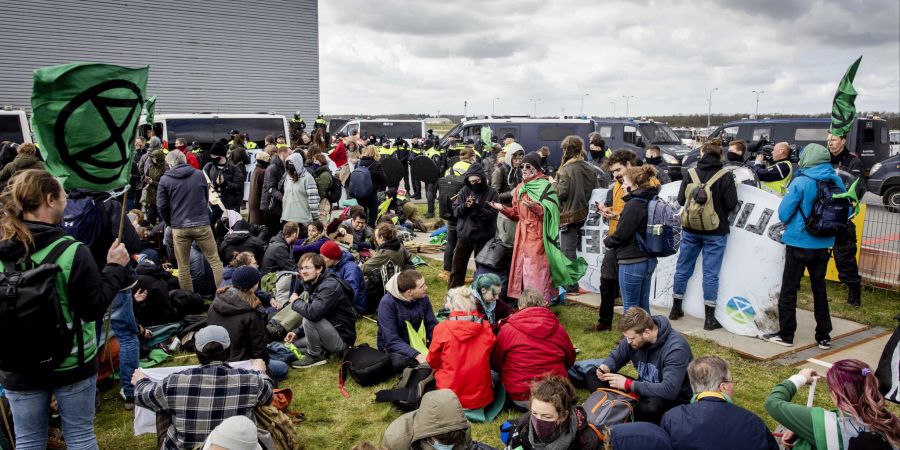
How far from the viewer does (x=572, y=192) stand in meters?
7.18

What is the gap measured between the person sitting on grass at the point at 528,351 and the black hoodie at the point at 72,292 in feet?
8.67

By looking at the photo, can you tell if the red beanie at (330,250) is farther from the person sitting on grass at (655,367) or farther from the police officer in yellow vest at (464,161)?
the police officer in yellow vest at (464,161)

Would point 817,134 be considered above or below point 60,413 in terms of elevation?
above

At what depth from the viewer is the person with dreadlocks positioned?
21.6 ft

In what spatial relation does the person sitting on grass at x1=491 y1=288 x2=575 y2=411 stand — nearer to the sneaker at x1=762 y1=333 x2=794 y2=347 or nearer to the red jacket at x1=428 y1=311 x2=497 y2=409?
the red jacket at x1=428 y1=311 x2=497 y2=409

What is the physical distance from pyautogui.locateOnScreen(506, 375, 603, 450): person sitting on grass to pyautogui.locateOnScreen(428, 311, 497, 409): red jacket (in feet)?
3.52

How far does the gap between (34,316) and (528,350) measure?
3.03 m

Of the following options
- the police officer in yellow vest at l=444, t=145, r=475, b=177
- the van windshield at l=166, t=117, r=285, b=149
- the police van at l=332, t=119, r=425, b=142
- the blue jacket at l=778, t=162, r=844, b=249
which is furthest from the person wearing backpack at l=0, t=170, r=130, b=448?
the police van at l=332, t=119, r=425, b=142

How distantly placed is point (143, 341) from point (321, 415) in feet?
7.10

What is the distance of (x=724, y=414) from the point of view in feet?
10.6

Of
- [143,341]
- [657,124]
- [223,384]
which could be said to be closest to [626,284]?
[223,384]

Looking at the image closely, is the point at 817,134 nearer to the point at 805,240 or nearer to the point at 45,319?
the point at 805,240

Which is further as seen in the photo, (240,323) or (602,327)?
(602,327)

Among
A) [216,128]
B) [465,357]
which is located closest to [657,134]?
[216,128]
